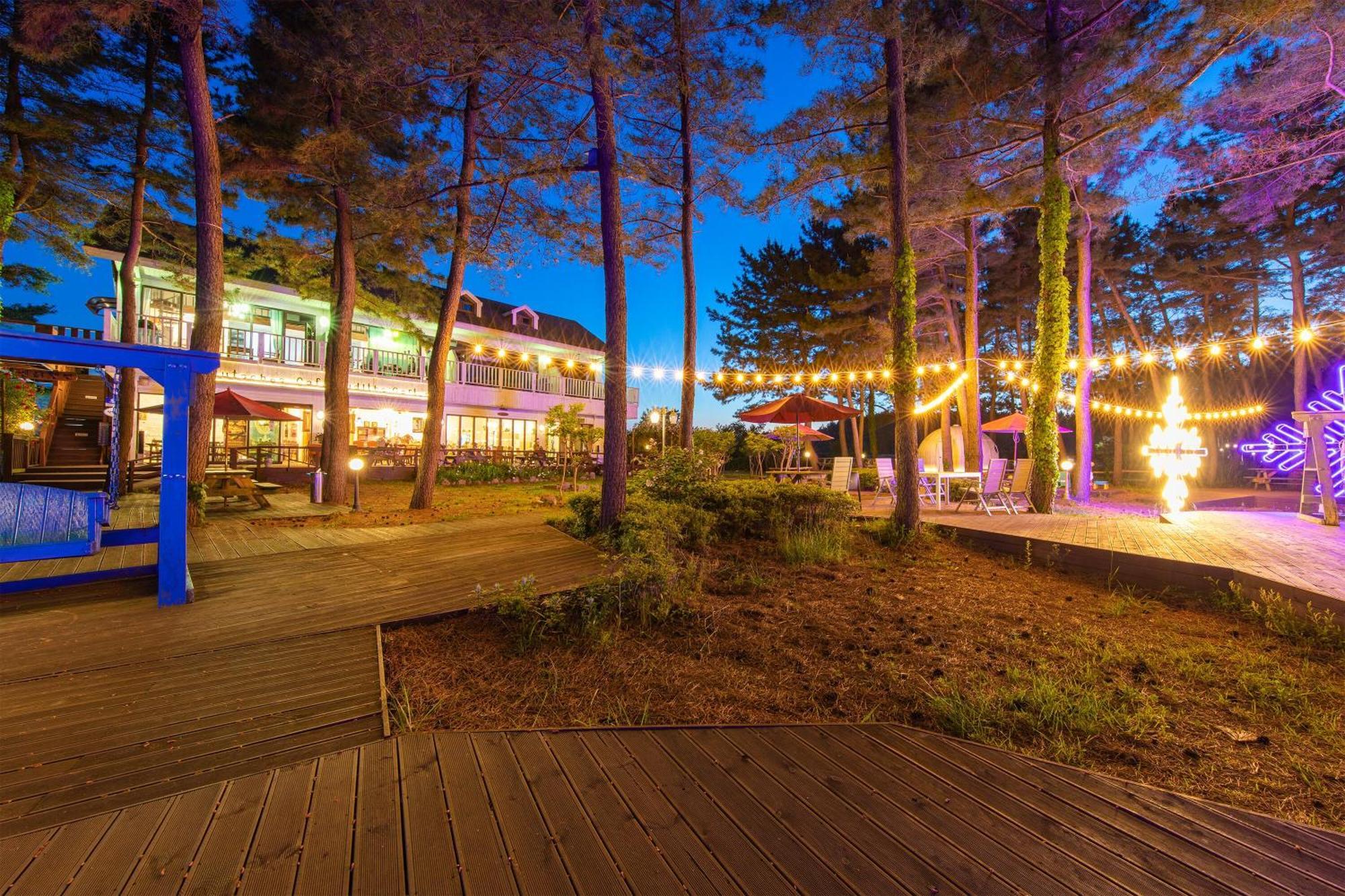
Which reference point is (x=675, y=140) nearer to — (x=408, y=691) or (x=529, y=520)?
(x=529, y=520)

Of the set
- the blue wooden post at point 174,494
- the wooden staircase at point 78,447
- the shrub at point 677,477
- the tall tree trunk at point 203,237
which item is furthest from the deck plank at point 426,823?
the wooden staircase at point 78,447

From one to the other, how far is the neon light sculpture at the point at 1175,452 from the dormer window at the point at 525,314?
2224cm

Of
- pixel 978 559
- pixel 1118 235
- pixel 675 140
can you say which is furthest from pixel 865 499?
pixel 1118 235

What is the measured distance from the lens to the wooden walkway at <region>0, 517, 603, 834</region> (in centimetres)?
198

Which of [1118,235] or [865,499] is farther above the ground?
[1118,235]

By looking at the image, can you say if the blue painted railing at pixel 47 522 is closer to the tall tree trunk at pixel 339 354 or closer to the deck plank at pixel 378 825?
the deck plank at pixel 378 825

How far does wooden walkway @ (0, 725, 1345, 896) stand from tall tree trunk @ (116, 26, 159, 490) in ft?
38.6

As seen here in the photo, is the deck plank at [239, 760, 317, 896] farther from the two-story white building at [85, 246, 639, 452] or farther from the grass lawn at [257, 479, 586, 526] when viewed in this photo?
the two-story white building at [85, 246, 639, 452]

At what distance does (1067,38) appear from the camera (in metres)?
8.37

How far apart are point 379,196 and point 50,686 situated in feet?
27.8

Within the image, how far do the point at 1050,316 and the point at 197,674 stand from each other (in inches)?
455

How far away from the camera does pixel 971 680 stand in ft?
9.95

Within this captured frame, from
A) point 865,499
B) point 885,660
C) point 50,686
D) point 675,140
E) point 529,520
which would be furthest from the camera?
point 865,499

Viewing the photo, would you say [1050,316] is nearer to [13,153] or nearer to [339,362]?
[339,362]
